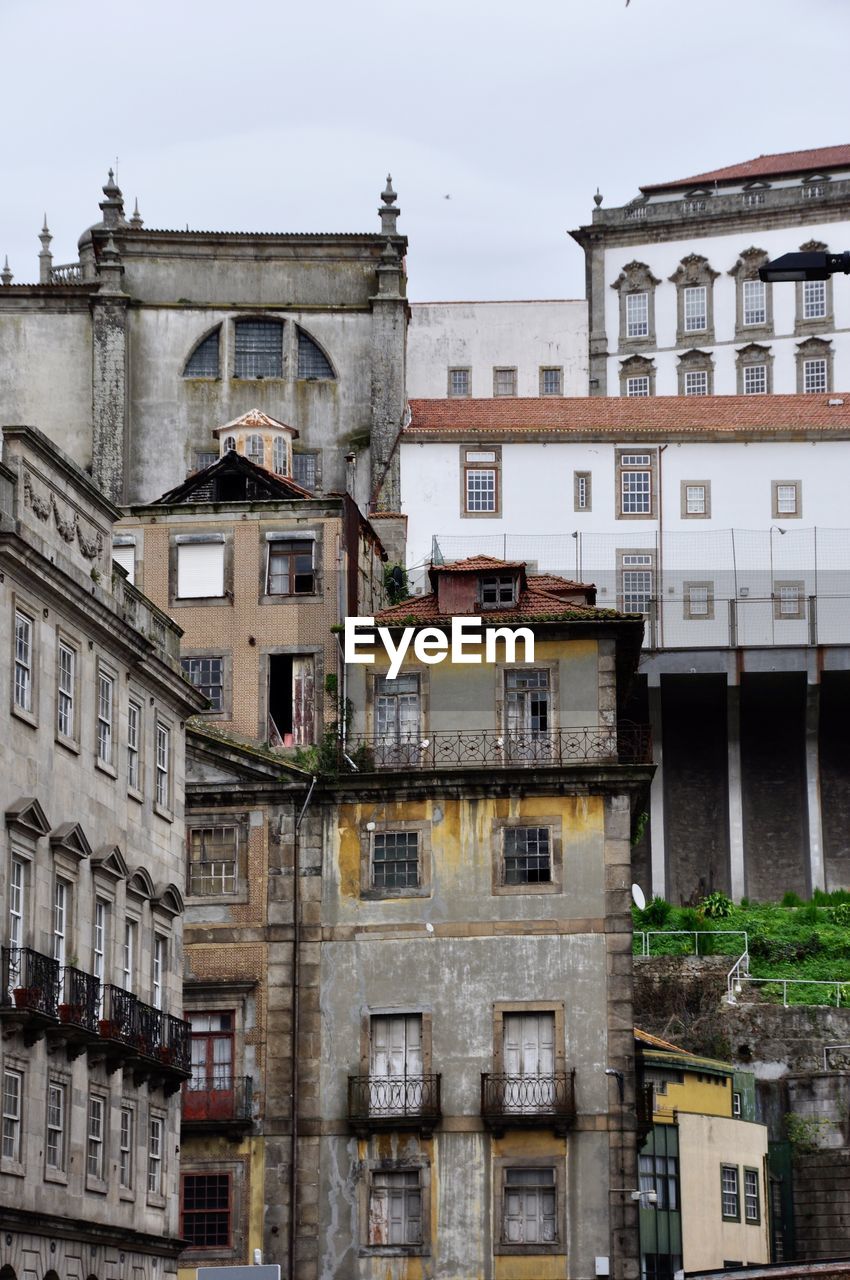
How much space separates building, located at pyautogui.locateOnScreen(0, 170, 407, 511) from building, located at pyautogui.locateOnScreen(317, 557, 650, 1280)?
24.5 metres

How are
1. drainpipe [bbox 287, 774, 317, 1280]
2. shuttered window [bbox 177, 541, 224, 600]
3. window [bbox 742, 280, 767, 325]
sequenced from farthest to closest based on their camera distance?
window [bbox 742, 280, 767, 325]
shuttered window [bbox 177, 541, 224, 600]
drainpipe [bbox 287, 774, 317, 1280]

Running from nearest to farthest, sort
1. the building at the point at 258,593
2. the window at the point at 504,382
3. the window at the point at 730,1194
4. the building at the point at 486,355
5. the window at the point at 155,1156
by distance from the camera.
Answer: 1. the window at the point at 155,1156
2. the building at the point at 258,593
3. the window at the point at 730,1194
4. the window at the point at 504,382
5. the building at the point at 486,355

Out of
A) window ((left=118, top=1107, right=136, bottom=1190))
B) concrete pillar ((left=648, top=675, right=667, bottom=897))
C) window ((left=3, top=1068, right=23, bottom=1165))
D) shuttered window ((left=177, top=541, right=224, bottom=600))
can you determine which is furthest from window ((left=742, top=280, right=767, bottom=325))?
window ((left=3, top=1068, right=23, bottom=1165))

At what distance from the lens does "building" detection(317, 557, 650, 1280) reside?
56.5 meters

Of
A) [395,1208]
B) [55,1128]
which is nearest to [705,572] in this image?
[395,1208]

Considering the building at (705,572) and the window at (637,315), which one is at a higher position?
the window at (637,315)

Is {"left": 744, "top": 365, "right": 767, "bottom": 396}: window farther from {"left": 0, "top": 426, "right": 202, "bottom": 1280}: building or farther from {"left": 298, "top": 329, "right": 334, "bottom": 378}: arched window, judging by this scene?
{"left": 0, "top": 426, "right": 202, "bottom": 1280}: building

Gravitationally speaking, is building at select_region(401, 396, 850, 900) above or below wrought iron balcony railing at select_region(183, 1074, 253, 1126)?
above

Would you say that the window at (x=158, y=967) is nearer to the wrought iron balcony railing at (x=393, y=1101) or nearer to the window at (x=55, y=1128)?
the window at (x=55, y=1128)

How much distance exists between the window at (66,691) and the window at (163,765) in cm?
521

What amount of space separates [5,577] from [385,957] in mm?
19526

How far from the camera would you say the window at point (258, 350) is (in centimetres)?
8594

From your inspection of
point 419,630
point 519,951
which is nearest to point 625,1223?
point 519,951

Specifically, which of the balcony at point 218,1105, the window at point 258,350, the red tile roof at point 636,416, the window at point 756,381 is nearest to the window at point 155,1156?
the balcony at point 218,1105
